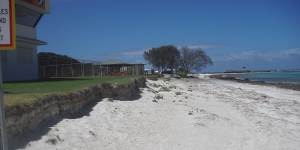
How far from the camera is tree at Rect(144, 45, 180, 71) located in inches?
4427

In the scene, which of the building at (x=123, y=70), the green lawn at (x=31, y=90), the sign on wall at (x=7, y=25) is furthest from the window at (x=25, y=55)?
the sign on wall at (x=7, y=25)

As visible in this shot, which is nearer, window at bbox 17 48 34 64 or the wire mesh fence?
window at bbox 17 48 34 64

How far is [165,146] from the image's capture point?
1177cm

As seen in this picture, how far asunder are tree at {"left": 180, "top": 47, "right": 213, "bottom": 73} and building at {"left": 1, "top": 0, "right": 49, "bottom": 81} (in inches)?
3425

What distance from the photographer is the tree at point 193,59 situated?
122m

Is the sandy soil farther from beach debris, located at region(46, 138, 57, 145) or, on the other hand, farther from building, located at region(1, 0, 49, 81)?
building, located at region(1, 0, 49, 81)

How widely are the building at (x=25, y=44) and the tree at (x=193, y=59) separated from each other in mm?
86990

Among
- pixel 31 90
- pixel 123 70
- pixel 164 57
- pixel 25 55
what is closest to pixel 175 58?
pixel 164 57

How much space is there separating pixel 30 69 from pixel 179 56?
279 feet

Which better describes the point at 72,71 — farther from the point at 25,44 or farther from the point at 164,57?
the point at 164,57

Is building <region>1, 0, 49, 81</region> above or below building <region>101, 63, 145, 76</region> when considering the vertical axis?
above

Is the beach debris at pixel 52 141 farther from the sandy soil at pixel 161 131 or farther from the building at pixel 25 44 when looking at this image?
the building at pixel 25 44

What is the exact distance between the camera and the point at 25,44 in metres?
32.3

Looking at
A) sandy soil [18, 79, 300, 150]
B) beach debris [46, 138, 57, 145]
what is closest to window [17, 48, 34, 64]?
sandy soil [18, 79, 300, 150]
